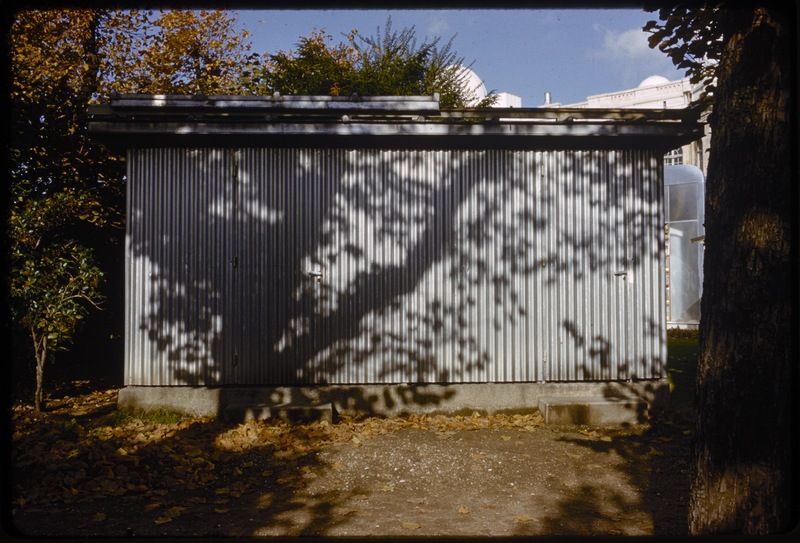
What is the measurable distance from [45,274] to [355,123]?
18.2 feet

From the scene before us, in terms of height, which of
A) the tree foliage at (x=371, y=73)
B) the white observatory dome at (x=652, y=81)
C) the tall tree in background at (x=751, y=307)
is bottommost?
the tall tree in background at (x=751, y=307)

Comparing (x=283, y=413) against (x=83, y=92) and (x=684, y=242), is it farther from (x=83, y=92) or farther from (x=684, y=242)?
(x=684, y=242)

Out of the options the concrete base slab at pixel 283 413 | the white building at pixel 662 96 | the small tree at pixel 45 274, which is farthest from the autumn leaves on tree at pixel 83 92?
the white building at pixel 662 96

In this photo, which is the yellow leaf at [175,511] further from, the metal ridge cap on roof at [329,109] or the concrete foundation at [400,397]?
the metal ridge cap on roof at [329,109]

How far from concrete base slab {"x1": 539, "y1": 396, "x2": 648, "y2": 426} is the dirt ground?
161mm

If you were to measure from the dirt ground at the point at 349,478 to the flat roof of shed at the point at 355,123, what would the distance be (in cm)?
410

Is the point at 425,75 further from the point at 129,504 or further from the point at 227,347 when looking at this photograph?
the point at 129,504

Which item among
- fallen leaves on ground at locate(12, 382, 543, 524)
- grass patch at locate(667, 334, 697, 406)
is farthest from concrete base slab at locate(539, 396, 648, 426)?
grass patch at locate(667, 334, 697, 406)

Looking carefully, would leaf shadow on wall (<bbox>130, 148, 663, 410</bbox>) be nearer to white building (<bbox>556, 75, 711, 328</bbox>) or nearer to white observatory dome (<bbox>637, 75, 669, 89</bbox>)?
white building (<bbox>556, 75, 711, 328</bbox>)

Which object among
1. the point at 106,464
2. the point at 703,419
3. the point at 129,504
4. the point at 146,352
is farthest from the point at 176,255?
the point at 703,419

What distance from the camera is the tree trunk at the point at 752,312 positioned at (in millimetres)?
3043

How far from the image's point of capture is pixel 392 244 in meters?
8.27

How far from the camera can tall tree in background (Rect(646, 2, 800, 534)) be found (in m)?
3.04

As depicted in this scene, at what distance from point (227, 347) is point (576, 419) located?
5.13 metres
